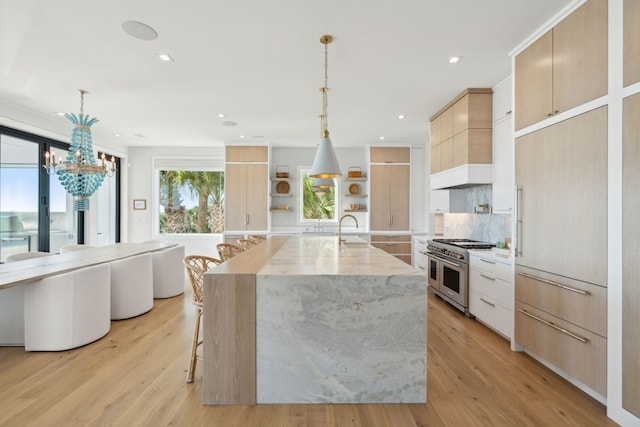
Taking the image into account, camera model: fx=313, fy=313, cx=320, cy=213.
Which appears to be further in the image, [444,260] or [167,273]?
[167,273]

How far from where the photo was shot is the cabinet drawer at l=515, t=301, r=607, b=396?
6.48ft

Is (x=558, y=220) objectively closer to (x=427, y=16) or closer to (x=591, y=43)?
(x=591, y=43)

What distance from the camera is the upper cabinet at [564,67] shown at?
1.99m

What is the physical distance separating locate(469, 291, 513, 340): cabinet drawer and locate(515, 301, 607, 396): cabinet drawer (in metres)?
0.17

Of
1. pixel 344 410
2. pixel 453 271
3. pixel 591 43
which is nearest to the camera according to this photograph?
pixel 344 410

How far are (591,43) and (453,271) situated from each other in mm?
2678

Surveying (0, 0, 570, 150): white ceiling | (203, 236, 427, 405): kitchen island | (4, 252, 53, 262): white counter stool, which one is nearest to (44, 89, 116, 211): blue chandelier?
Result: (0, 0, 570, 150): white ceiling

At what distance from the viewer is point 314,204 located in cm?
695

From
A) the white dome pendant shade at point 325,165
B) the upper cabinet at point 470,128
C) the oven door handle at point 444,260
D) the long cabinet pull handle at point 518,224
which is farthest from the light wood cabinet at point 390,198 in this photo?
the long cabinet pull handle at point 518,224

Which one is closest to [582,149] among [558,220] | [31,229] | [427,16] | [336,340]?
[558,220]

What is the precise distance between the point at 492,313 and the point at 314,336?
7.32 feet

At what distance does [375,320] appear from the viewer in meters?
1.94

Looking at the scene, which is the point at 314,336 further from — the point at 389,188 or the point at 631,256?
the point at 389,188

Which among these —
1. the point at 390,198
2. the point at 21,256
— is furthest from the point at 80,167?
the point at 390,198
